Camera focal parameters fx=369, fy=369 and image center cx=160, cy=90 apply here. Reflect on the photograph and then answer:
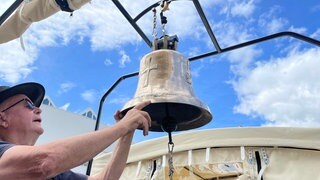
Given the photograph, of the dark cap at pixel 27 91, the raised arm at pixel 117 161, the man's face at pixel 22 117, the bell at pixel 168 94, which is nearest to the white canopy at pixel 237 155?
the bell at pixel 168 94

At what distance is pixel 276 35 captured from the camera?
2.85 m

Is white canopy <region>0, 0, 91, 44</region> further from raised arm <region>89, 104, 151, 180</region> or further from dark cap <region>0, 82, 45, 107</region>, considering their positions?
raised arm <region>89, 104, 151, 180</region>

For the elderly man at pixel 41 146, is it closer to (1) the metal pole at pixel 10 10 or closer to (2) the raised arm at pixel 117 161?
(2) the raised arm at pixel 117 161

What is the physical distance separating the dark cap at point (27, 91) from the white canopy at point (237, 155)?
1301 millimetres

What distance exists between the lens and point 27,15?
2.01 m

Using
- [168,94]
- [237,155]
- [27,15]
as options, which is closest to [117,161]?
[168,94]

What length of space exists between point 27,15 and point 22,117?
1.87 ft

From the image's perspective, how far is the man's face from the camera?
1.81 m

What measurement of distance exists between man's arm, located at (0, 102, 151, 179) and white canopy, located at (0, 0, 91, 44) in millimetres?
845

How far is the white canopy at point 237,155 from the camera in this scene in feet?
8.76

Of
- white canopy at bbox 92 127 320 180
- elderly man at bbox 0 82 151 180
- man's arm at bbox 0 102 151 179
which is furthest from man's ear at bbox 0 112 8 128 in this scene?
white canopy at bbox 92 127 320 180

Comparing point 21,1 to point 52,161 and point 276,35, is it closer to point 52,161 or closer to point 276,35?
point 52,161

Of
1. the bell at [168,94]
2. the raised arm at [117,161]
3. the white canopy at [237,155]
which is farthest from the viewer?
the white canopy at [237,155]

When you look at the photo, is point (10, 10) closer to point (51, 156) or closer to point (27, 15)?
point (27, 15)
